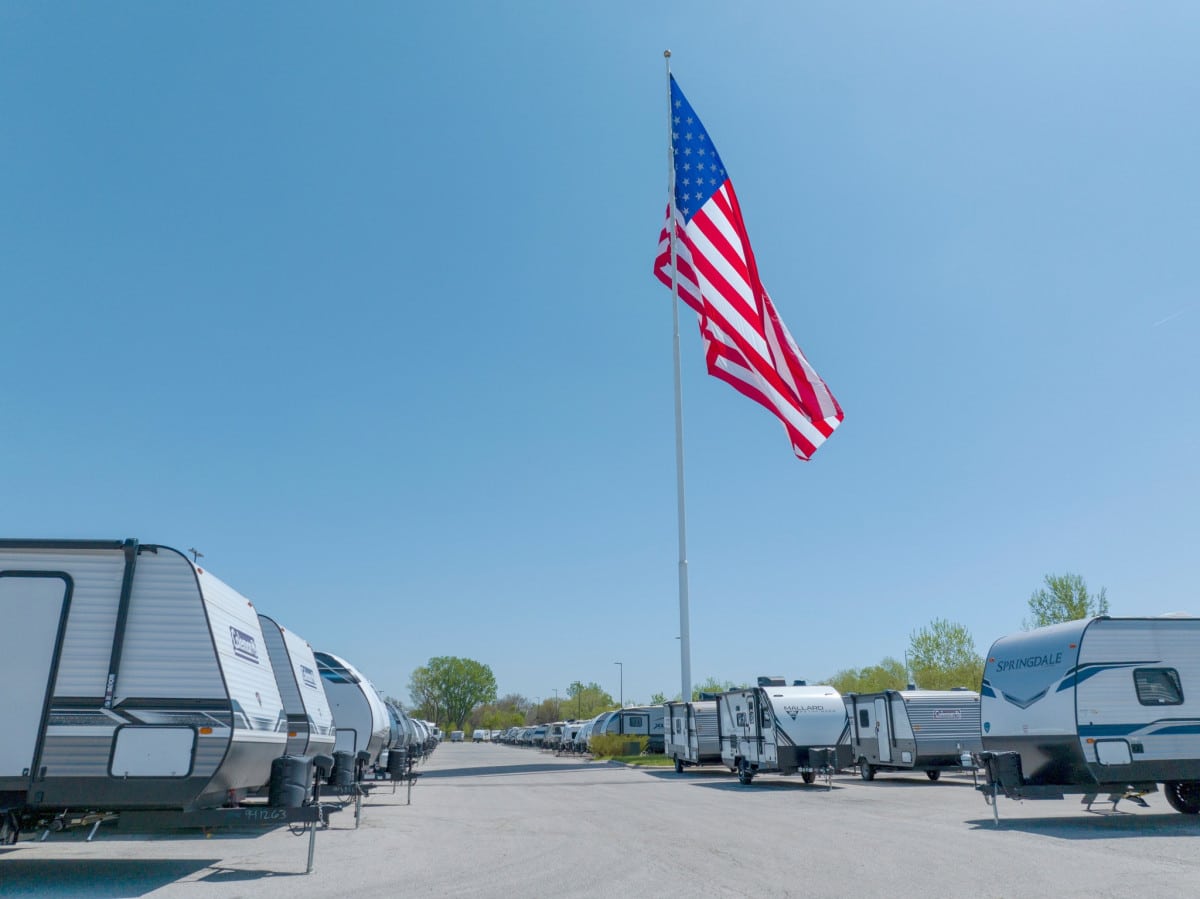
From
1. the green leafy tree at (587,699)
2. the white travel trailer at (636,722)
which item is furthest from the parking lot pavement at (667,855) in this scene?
the green leafy tree at (587,699)

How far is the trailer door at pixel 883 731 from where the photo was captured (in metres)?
24.8

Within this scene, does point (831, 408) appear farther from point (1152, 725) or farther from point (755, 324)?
point (1152, 725)

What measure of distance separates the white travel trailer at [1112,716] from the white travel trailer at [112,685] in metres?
11.7

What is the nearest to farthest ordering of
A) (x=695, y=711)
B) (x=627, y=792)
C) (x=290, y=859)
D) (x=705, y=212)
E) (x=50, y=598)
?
(x=50, y=598) → (x=290, y=859) → (x=627, y=792) → (x=705, y=212) → (x=695, y=711)

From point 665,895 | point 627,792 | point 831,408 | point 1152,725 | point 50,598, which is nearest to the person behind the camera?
point 665,895

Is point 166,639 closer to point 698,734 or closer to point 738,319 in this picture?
point 738,319

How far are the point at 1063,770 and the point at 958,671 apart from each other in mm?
40044

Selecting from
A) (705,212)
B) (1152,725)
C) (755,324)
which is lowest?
(1152,725)

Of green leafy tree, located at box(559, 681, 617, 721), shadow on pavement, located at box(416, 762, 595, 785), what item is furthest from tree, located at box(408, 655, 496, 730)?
shadow on pavement, located at box(416, 762, 595, 785)

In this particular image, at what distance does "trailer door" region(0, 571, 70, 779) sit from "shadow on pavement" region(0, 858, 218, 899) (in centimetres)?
120

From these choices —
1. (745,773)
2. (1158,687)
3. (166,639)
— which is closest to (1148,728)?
(1158,687)

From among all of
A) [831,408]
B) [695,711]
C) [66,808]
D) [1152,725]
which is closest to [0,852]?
[66,808]

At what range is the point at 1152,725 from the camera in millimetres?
13742

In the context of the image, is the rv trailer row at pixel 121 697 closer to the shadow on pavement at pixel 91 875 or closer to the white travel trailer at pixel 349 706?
the shadow on pavement at pixel 91 875
